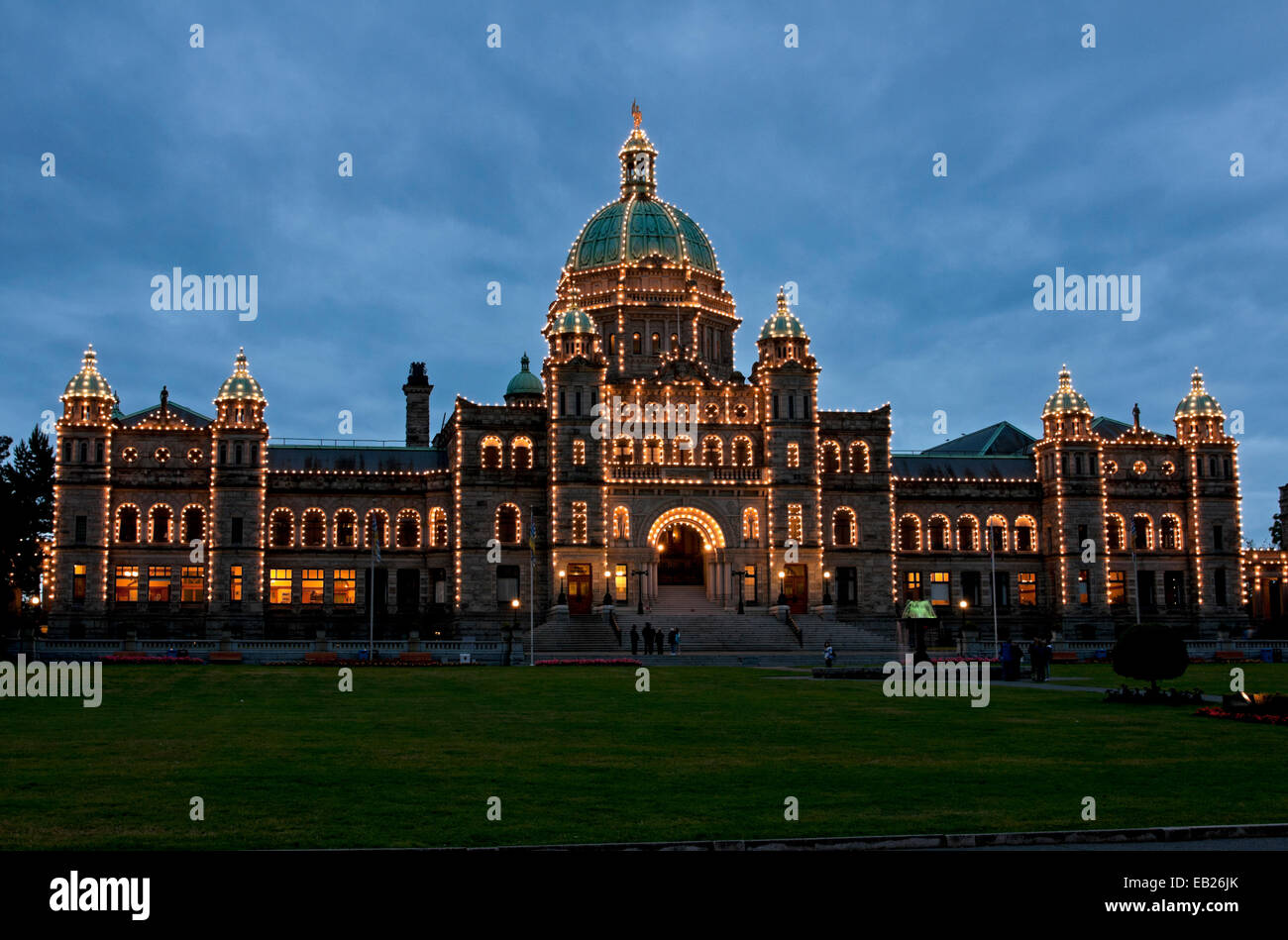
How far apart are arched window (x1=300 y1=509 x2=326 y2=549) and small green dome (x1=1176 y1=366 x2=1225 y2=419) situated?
6271 cm

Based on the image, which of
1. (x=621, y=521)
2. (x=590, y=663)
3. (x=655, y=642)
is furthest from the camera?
(x=621, y=521)

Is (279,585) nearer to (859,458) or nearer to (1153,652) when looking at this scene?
(859,458)

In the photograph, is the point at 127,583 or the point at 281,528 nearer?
the point at 127,583

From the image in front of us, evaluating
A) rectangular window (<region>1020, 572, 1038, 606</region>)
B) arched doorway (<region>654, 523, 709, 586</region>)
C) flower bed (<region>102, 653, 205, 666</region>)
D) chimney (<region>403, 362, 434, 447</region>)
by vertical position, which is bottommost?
flower bed (<region>102, 653, 205, 666</region>)

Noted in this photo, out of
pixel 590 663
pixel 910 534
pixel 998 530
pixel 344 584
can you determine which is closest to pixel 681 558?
pixel 910 534

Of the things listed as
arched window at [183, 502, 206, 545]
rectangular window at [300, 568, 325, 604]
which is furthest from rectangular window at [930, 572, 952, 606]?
arched window at [183, 502, 206, 545]

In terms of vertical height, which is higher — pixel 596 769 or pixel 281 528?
pixel 281 528

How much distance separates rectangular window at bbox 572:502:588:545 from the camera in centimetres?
8380

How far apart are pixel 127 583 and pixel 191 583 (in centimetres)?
415

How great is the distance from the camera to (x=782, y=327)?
8762 centimetres

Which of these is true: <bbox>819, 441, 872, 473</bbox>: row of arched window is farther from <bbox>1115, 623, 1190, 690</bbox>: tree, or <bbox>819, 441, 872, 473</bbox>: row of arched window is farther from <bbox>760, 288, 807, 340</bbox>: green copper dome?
<bbox>1115, 623, 1190, 690</bbox>: tree

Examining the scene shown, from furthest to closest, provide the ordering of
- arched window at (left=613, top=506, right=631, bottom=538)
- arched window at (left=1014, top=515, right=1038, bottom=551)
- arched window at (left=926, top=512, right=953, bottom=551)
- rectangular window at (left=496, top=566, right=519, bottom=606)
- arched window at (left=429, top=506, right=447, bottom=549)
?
1. arched window at (left=1014, top=515, right=1038, bottom=551)
2. arched window at (left=926, top=512, right=953, bottom=551)
3. arched window at (left=429, top=506, right=447, bottom=549)
4. rectangular window at (left=496, top=566, right=519, bottom=606)
5. arched window at (left=613, top=506, right=631, bottom=538)
